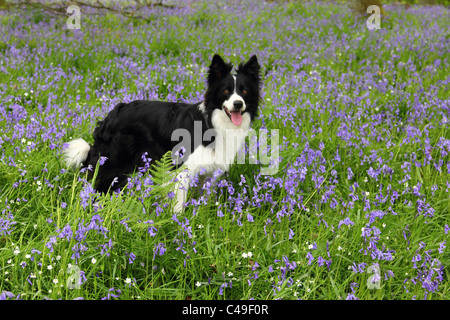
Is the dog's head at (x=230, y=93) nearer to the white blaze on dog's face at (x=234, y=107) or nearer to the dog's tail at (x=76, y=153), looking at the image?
the white blaze on dog's face at (x=234, y=107)

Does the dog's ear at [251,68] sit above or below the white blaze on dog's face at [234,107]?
above

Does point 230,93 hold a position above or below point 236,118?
above

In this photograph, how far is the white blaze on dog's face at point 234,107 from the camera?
12.1 feet

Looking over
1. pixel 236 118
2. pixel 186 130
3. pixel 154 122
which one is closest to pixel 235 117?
pixel 236 118

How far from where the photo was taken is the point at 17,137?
153 inches

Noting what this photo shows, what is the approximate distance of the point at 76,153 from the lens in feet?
12.8

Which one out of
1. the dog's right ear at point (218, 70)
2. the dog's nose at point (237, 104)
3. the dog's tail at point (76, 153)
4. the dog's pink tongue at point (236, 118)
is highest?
the dog's right ear at point (218, 70)

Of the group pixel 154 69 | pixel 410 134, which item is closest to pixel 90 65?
pixel 154 69

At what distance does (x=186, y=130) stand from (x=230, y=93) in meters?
0.53

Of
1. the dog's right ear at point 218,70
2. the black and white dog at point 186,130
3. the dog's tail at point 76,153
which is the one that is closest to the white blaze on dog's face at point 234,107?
the black and white dog at point 186,130

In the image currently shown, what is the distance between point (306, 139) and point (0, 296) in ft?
10.7

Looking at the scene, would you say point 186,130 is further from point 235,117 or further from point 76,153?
point 76,153

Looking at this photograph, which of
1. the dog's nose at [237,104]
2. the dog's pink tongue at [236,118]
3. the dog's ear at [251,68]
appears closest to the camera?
the dog's nose at [237,104]
